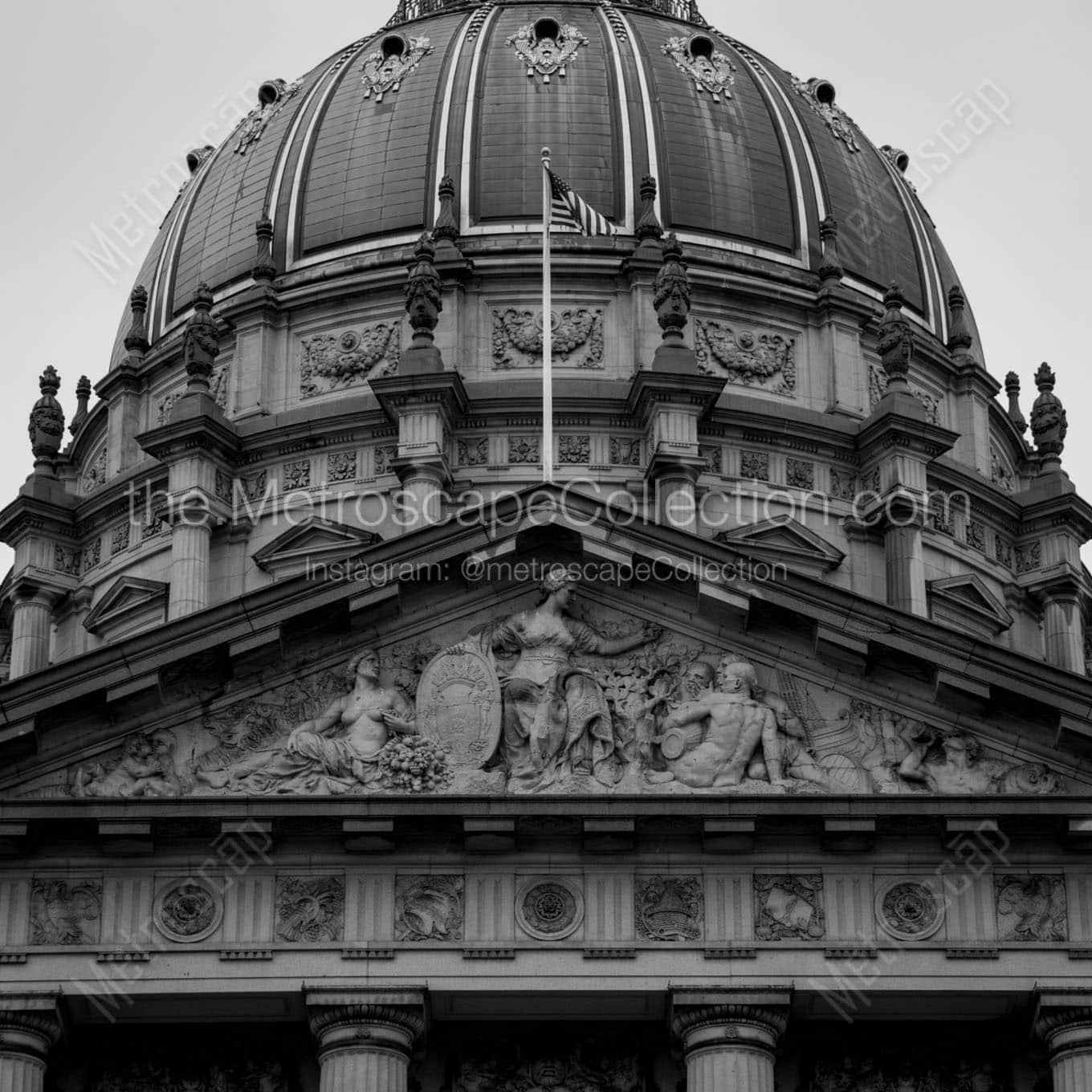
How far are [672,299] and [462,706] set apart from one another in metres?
26.0

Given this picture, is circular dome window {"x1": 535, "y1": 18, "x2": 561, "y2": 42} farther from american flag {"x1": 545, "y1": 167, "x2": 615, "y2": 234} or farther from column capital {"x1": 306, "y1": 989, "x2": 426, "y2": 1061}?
column capital {"x1": 306, "y1": 989, "x2": 426, "y2": 1061}

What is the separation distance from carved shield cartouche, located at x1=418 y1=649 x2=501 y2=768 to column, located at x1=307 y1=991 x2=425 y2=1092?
3.22 metres

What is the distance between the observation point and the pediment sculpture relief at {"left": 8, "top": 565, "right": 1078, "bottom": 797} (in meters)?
38.3

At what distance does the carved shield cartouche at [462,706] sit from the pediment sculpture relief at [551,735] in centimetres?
2

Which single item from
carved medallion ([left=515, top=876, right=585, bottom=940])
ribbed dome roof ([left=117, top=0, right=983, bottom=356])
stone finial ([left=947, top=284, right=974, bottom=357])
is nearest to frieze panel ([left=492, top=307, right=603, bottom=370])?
ribbed dome roof ([left=117, top=0, right=983, bottom=356])

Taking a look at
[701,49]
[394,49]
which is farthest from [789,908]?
[394,49]

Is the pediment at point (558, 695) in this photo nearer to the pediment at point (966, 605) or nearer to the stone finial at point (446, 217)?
the pediment at point (966, 605)

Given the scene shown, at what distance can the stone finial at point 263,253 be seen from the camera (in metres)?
68.0

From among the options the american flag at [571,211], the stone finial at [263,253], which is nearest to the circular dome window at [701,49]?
the stone finial at [263,253]

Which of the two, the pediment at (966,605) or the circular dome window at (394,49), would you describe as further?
the circular dome window at (394,49)

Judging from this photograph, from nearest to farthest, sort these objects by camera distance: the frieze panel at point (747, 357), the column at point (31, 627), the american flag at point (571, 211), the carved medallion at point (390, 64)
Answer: the american flag at point (571, 211) → the column at point (31, 627) → the frieze panel at point (747, 357) → the carved medallion at point (390, 64)

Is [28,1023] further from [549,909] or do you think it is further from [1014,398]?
[1014,398]

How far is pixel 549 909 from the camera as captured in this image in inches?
1494

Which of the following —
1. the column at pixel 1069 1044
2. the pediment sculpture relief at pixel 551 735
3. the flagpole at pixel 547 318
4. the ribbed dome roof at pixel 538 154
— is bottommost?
the column at pixel 1069 1044
